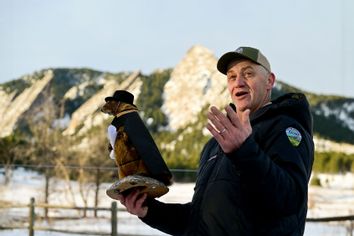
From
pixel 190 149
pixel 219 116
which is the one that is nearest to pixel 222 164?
pixel 219 116

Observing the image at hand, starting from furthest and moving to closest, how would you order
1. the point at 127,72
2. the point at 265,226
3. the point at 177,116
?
the point at 127,72
the point at 177,116
the point at 265,226

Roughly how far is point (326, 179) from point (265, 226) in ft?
89.3

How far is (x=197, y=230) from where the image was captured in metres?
1.68

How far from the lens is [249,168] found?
4.49 feet

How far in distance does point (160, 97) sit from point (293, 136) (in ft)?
241

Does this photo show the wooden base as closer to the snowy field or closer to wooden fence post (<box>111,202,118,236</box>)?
the snowy field

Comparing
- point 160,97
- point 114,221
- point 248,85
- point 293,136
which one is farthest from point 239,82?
point 160,97

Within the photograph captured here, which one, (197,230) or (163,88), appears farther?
(163,88)

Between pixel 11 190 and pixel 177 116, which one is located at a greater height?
pixel 11 190

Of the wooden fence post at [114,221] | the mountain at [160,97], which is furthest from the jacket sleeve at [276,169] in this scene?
the mountain at [160,97]

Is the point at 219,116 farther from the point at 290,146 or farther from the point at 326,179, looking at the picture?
the point at 326,179

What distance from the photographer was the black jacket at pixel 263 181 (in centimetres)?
139

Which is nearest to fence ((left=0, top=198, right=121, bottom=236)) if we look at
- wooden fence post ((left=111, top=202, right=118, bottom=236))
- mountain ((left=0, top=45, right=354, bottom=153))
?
wooden fence post ((left=111, top=202, right=118, bottom=236))

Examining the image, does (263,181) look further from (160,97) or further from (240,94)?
(160,97)
